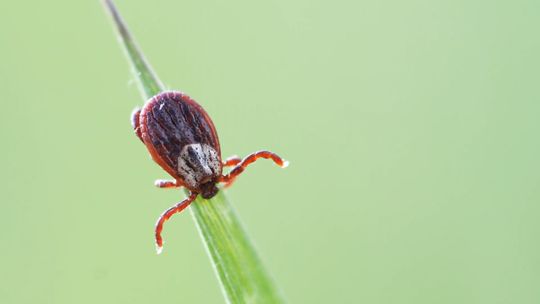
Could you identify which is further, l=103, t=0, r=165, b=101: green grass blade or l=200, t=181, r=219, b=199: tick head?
l=200, t=181, r=219, b=199: tick head

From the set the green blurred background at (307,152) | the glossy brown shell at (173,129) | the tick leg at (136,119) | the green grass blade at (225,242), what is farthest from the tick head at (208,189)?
the green blurred background at (307,152)

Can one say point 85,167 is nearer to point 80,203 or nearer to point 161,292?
point 80,203

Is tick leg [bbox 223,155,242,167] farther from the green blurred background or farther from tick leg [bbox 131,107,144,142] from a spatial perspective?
the green blurred background

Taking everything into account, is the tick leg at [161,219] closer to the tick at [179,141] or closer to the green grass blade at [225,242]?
the tick at [179,141]

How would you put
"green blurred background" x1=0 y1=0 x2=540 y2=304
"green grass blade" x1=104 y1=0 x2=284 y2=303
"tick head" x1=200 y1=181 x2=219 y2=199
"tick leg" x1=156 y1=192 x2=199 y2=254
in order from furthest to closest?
"green blurred background" x1=0 y1=0 x2=540 y2=304 → "tick leg" x1=156 y1=192 x2=199 y2=254 → "tick head" x1=200 y1=181 x2=219 y2=199 → "green grass blade" x1=104 y1=0 x2=284 y2=303

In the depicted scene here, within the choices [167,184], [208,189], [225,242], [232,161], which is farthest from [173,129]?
[225,242]

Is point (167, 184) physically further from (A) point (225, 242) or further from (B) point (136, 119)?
(A) point (225, 242)

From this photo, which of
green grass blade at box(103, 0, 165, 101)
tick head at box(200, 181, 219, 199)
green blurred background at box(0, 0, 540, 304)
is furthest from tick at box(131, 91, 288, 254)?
green blurred background at box(0, 0, 540, 304)

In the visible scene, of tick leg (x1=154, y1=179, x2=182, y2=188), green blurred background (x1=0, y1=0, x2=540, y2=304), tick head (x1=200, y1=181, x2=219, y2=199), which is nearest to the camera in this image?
tick head (x1=200, y1=181, x2=219, y2=199)
